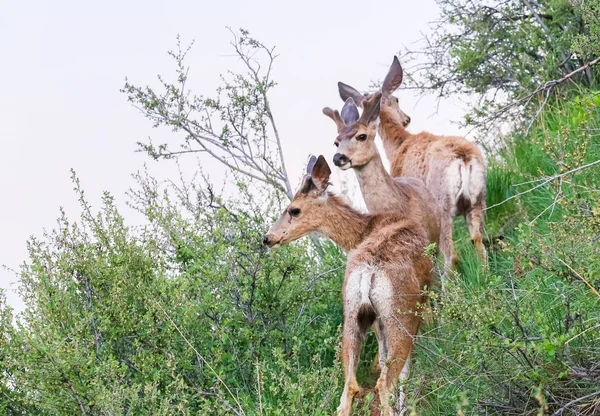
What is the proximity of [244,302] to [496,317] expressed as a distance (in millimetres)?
3418

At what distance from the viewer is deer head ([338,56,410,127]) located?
1144 cm

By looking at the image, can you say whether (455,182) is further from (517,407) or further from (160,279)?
(517,407)

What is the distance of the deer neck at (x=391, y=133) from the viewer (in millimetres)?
11695

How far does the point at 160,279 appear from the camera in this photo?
9.36 meters

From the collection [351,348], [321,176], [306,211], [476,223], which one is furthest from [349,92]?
[351,348]

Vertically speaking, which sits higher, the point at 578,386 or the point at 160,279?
the point at 160,279

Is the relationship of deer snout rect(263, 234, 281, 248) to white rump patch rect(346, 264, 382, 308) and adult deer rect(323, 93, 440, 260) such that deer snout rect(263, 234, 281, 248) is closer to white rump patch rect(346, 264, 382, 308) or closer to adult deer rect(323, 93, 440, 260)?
adult deer rect(323, 93, 440, 260)

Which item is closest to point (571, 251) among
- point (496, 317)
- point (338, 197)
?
point (496, 317)

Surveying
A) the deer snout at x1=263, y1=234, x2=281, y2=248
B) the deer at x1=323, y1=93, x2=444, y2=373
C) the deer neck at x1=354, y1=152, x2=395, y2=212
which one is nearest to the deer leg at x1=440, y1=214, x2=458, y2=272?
the deer at x1=323, y1=93, x2=444, y2=373

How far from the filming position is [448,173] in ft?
35.1

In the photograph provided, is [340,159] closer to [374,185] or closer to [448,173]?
[374,185]

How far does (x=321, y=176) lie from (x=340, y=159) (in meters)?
0.35

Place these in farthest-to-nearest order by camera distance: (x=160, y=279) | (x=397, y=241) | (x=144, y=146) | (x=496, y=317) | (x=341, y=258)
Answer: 1. (x=144, y=146)
2. (x=341, y=258)
3. (x=160, y=279)
4. (x=397, y=241)
5. (x=496, y=317)

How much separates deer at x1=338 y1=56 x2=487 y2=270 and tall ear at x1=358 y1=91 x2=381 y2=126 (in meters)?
1.00
